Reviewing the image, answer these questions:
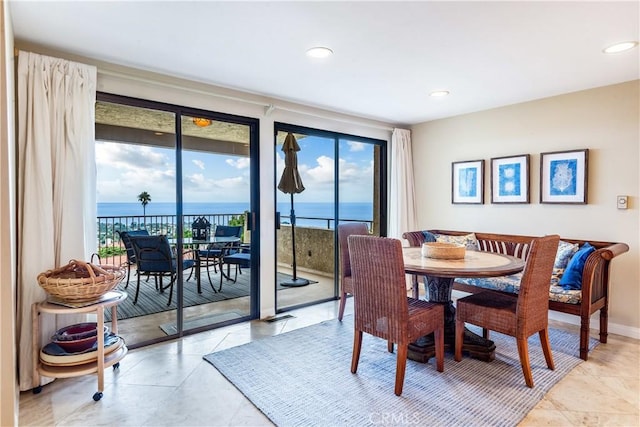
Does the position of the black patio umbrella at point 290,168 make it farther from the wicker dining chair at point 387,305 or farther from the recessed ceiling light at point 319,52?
the wicker dining chair at point 387,305

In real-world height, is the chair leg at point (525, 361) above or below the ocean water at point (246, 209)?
below

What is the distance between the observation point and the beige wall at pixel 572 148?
3.21m

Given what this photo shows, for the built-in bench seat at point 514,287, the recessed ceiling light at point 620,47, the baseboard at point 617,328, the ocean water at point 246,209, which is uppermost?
the recessed ceiling light at point 620,47

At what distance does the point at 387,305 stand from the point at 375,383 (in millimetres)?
554

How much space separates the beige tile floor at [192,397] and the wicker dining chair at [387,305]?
73cm

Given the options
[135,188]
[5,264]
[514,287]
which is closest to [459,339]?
[514,287]

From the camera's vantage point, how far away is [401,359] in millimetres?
2199

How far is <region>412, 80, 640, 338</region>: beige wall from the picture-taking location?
3.21m

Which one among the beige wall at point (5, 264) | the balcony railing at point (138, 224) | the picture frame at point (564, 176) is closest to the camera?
the beige wall at point (5, 264)

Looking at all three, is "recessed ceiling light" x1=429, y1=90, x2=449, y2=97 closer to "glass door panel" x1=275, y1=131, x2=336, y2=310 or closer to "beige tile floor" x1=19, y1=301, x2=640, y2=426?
"glass door panel" x1=275, y1=131, x2=336, y2=310

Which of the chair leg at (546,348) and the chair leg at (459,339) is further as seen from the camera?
the chair leg at (459,339)

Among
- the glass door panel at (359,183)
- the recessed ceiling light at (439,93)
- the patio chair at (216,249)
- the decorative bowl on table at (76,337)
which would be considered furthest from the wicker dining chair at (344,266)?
the decorative bowl on table at (76,337)

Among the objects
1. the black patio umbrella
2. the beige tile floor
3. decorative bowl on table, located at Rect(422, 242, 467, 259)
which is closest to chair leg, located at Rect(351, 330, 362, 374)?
the beige tile floor

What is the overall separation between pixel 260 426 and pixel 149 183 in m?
2.98
